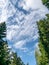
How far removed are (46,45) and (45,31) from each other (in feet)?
8.11

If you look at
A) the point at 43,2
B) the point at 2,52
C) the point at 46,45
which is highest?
the point at 43,2

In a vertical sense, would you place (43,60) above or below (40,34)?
below

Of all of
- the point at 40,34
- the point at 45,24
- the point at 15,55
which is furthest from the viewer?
the point at 15,55

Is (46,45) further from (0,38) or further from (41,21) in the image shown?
(0,38)

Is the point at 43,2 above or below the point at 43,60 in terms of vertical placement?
above

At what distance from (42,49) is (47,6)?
13.0 m

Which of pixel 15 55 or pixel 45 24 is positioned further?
pixel 15 55

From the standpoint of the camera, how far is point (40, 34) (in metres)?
44.1

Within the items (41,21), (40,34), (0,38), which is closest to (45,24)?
(41,21)

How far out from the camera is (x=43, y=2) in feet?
109

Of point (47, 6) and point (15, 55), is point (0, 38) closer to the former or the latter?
point (47, 6)

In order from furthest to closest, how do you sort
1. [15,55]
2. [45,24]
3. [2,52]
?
[15,55] → [45,24] → [2,52]

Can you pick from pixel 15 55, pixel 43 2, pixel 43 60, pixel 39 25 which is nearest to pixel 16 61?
pixel 15 55

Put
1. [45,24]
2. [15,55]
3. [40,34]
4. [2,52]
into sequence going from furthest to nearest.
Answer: [15,55], [40,34], [45,24], [2,52]
